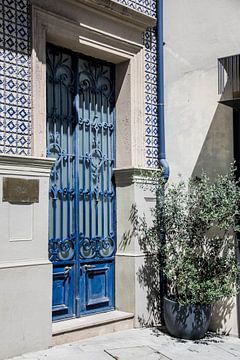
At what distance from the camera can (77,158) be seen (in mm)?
6473

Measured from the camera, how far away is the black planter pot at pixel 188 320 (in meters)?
6.18

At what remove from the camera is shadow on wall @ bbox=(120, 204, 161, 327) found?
6.71m

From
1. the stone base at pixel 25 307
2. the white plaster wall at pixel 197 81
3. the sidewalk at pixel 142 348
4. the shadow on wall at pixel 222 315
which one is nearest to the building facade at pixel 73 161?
the stone base at pixel 25 307

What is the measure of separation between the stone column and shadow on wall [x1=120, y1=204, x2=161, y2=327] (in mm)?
1467

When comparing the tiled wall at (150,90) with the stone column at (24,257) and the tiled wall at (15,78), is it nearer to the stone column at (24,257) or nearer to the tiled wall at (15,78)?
the stone column at (24,257)

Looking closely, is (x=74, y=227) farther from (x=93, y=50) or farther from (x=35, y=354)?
(x=93, y=50)

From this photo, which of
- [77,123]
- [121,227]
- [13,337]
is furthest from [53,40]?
[13,337]

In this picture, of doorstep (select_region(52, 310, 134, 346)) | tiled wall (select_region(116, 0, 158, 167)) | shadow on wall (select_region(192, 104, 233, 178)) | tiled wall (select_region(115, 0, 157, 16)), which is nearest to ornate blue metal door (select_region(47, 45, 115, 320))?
doorstep (select_region(52, 310, 134, 346))

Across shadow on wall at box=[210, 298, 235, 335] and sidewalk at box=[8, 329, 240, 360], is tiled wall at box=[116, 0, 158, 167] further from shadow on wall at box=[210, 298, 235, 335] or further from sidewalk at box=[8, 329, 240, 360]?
sidewalk at box=[8, 329, 240, 360]

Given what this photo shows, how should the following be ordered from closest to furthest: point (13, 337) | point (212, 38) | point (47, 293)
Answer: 1. point (13, 337)
2. point (47, 293)
3. point (212, 38)

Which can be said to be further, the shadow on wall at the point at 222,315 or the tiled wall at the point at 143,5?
the tiled wall at the point at 143,5

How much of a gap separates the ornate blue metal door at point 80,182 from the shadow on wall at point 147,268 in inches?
13.4

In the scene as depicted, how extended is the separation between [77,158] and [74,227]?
2.98 feet

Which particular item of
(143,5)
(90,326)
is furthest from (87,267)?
(143,5)
